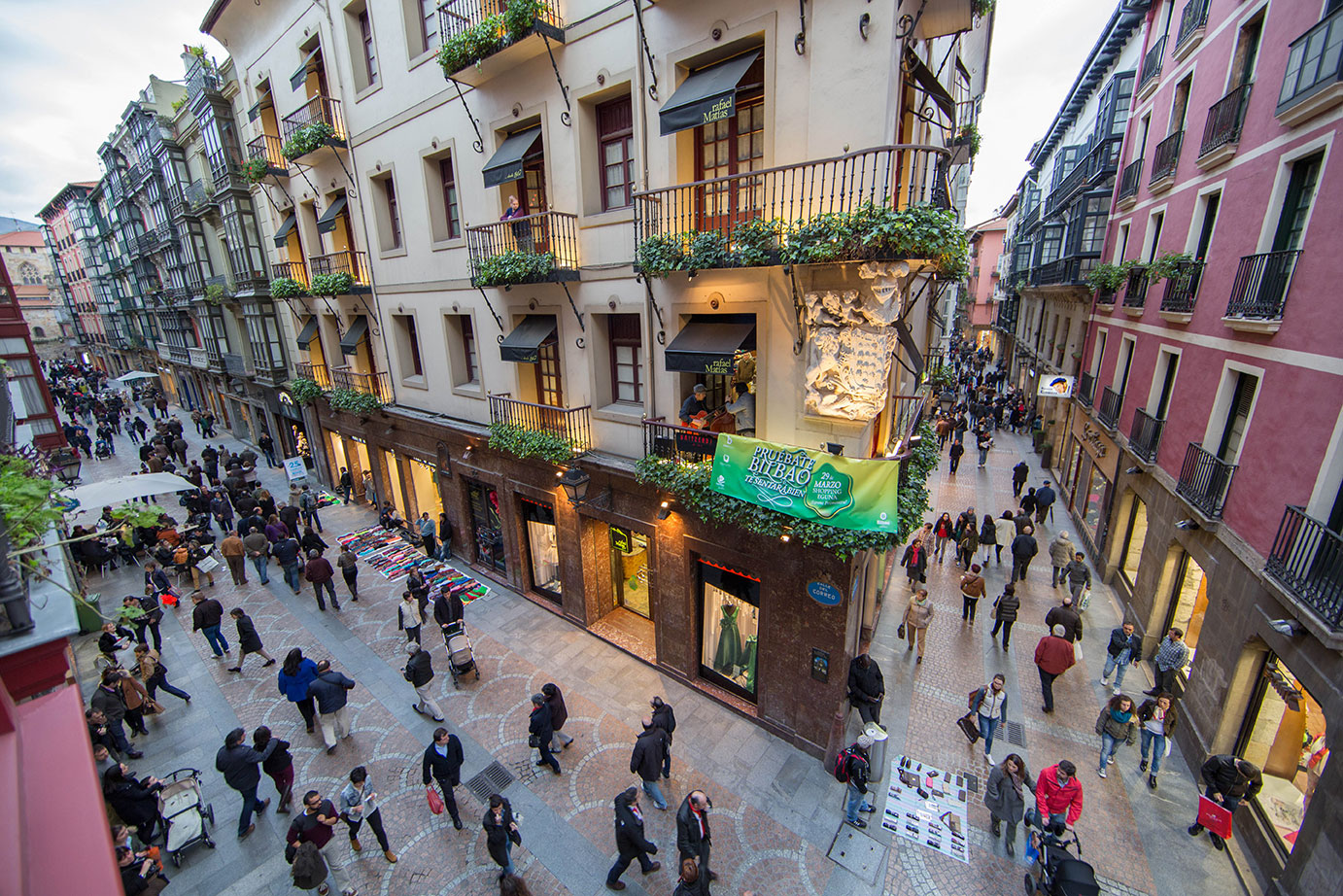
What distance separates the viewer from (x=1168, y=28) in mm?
14992

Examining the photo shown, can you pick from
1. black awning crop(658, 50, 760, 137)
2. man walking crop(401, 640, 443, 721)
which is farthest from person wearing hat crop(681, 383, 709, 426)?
man walking crop(401, 640, 443, 721)

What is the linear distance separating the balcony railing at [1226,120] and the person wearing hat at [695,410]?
12.0 metres

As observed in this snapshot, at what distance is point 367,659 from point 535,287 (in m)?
9.15

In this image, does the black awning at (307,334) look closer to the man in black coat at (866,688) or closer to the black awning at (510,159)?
the black awning at (510,159)

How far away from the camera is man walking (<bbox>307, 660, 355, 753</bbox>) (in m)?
8.92

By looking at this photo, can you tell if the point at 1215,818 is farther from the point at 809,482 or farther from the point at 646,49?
the point at 646,49

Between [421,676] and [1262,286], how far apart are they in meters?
16.4

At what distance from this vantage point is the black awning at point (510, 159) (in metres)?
10.1

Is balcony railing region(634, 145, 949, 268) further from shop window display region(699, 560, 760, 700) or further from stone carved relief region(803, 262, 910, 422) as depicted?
shop window display region(699, 560, 760, 700)

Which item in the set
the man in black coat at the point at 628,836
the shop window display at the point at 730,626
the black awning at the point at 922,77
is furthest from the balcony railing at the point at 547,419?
the black awning at the point at 922,77

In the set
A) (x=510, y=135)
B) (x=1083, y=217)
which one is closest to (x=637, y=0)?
(x=510, y=135)

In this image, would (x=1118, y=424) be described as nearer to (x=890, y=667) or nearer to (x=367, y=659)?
(x=890, y=667)

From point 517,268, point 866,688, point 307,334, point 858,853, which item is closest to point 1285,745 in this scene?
point 866,688

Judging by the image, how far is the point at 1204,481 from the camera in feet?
33.5
